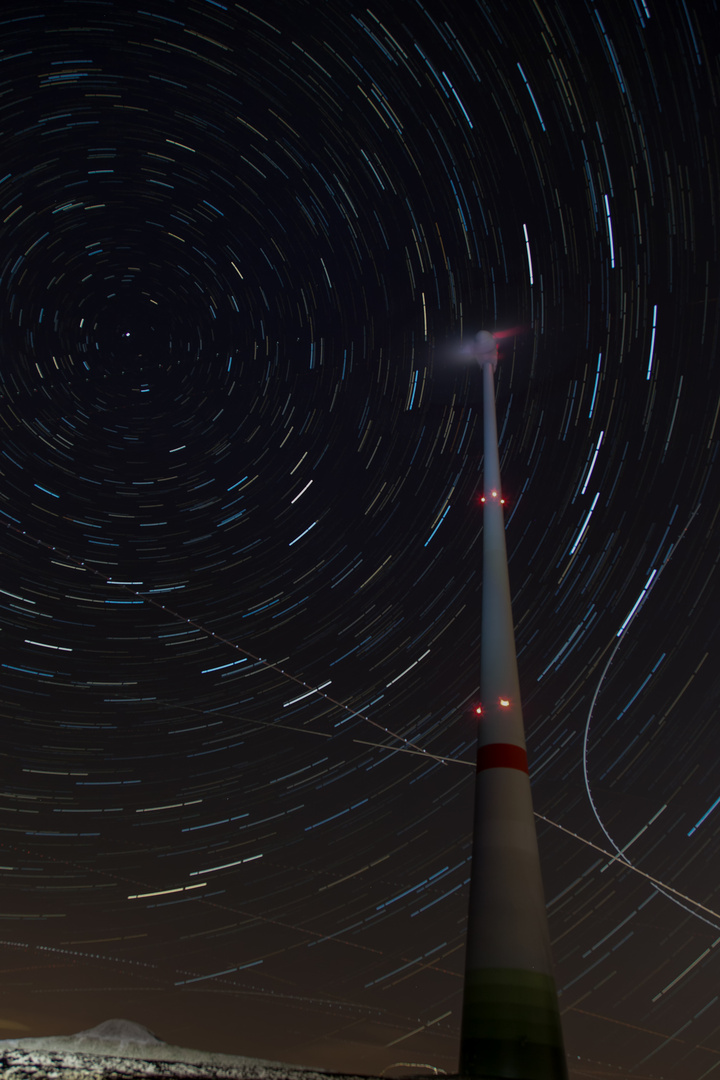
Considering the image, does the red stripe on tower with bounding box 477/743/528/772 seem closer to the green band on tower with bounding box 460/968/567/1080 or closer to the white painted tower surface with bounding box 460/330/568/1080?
the white painted tower surface with bounding box 460/330/568/1080

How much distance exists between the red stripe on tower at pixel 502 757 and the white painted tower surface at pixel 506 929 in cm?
1

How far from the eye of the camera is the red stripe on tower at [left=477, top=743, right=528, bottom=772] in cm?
907

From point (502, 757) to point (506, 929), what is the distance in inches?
101

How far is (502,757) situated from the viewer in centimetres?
916

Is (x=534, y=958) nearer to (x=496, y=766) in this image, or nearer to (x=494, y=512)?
(x=496, y=766)

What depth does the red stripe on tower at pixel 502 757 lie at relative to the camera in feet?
29.8

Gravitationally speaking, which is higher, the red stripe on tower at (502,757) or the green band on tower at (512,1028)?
the red stripe on tower at (502,757)

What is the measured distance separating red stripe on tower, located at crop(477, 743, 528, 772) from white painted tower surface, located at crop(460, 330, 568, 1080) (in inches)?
0.6

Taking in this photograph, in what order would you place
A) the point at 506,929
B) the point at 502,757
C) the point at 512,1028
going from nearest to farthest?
the point at 512,1028, the point at 506,929, the point at 502,757

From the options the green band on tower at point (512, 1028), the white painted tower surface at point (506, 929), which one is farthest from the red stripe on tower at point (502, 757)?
the green band on tower at point (512, 1028)

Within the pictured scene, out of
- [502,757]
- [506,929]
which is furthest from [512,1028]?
[502,757]

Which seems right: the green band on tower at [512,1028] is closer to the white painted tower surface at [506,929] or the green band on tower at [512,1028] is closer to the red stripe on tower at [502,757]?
the white painted tower surface at [506,929]

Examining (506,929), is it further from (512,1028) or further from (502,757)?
(502,757)

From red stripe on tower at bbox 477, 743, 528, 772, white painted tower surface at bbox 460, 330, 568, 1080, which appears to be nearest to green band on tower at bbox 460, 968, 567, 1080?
white painted tower surface at bbox 460, 330, 568, 1080
